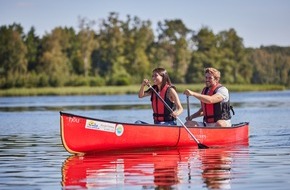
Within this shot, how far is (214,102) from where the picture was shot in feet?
50.5

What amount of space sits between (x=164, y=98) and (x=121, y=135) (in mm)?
1280

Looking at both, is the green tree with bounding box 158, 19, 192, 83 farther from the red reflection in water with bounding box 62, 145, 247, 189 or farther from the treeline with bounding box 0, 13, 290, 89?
the red reflection in water with bounding box 62, 145, 247, 189

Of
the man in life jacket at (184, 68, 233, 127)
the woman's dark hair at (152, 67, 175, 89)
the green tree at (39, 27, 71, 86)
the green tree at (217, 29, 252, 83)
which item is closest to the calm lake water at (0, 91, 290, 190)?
the man in life jacket at (184, 68, 233, 127)

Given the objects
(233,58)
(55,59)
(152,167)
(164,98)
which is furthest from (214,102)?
(233,58)

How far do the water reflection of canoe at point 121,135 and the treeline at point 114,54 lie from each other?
61.6 m

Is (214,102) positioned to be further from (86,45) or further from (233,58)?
(233,58)

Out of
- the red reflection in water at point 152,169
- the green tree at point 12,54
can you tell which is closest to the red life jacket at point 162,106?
the red reflection in water at point 152,169

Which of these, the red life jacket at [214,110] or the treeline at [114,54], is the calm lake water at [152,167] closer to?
the red life jacket at [214,110]

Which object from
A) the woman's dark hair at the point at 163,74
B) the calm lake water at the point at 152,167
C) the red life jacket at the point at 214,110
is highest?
the woman's dark hair at the point at 163,74

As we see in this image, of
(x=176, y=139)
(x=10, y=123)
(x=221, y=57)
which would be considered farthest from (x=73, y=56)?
(x=176, y=139)

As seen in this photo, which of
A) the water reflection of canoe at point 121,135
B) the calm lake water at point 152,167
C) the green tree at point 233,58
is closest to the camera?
the calm lake water at point 152,167

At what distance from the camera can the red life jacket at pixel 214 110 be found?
1562cm

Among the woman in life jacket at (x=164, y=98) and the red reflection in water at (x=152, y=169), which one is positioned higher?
the woman in life jacket at (x=164, y=98)

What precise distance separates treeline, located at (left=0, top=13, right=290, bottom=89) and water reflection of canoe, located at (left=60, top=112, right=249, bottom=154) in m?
61.6
